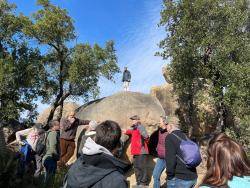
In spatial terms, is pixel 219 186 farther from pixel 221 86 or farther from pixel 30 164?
pixel 221 86

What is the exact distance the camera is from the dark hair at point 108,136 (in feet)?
15.5

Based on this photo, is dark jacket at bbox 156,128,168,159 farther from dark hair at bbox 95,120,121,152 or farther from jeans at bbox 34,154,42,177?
dark hair at bbox 95,120,121,152

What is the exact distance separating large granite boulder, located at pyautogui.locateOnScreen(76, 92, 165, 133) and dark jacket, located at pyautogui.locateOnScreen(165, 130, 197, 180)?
11319mm

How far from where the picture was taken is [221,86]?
24406mm

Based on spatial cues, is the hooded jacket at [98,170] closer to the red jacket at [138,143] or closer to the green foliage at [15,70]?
the red jacket at [138,143]

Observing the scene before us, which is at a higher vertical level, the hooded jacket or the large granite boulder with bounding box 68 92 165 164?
the large granite boulder with bounding box 68 92 165 164

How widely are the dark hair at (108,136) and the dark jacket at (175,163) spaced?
4.31 metres

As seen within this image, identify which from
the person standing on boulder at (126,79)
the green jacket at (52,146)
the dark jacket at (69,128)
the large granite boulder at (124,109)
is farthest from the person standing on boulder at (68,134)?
the person standing on boulder at (126,79)

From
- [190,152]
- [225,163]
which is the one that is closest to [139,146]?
[190,152]

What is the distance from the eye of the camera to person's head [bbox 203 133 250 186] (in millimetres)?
3904

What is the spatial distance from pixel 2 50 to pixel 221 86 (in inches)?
532

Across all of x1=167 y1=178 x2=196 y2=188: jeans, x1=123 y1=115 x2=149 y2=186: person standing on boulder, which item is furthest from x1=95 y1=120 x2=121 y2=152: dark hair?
x1=123 y1=115 x2=149 y2=186: person standing on boulder

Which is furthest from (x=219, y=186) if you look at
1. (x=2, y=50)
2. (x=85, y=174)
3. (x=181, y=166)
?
(x=2, y=50)

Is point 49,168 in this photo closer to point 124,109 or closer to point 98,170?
point 124,109
